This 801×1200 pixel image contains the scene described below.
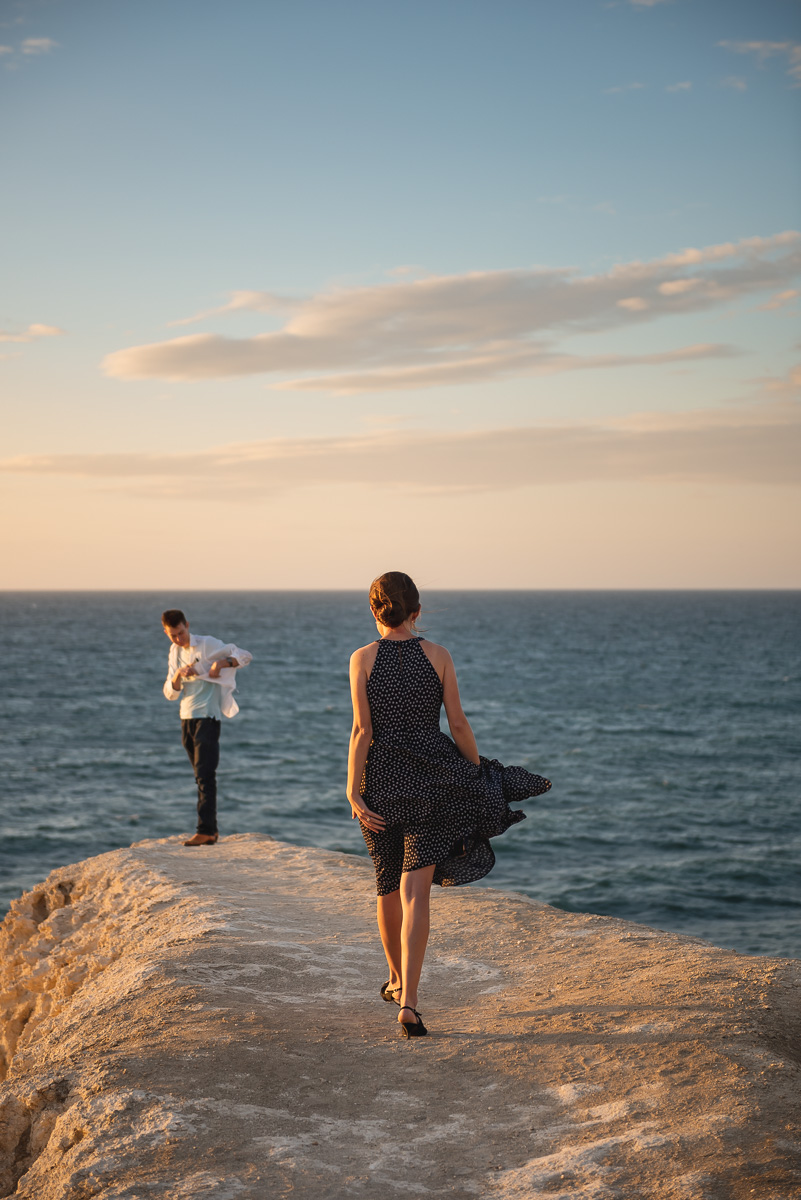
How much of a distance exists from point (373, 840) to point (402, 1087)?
1.07 meters

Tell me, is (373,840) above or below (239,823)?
above

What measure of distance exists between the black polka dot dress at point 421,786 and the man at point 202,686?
4.21m

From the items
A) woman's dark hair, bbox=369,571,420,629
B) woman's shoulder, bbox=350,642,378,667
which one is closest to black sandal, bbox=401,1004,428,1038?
woman's shoulder, bbox=350,642,378,667

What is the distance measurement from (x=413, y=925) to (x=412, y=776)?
0.66 meters

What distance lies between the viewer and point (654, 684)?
1832 inches

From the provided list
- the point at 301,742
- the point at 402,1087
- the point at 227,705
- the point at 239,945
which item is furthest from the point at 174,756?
the point at 402,1087

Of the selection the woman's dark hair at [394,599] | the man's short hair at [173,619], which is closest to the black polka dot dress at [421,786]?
the woman's dark hair at [394,599]

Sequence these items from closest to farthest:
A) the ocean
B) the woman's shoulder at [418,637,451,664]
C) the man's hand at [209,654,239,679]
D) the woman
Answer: the woman → the woman's shoulder at [418,637,451,664] → the man's hand at [209,654,239,679] → the ocean

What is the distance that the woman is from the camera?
444cm

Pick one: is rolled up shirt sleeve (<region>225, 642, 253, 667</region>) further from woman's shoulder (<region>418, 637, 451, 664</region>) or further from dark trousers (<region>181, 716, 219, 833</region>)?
woman's shoulder (<region>418, 637, 451, 664</region>)

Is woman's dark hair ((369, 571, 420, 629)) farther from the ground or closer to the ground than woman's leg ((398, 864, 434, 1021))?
farther from the ground

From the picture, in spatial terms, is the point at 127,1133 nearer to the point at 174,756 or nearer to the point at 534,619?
the point at 174,756

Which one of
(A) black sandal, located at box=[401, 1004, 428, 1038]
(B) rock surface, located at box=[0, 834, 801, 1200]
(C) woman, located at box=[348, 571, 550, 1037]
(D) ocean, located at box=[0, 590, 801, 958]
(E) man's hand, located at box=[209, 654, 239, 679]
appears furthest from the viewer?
(D) ocean, located at box=[0, 590, 801, 958]

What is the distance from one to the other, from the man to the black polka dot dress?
13.8 feet
